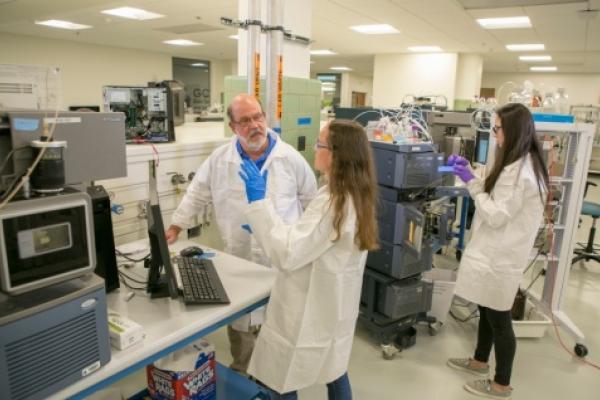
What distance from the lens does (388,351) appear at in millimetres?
2502

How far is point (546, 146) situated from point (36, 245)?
2.76 meters

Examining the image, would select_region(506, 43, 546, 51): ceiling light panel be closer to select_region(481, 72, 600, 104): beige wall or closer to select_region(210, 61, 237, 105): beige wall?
select_region(481, 72, 600, 104): beige wall

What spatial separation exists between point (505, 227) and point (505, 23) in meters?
4.92

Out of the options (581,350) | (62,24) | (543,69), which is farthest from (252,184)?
(543,69)

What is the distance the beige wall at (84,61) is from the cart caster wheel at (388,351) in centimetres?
772

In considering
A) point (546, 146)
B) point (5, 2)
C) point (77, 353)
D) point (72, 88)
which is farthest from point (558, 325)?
point (72, 88)

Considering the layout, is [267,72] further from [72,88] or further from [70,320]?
[72,88]

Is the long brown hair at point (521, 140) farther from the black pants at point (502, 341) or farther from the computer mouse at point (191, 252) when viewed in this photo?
the computer mouse at point (191, 252)

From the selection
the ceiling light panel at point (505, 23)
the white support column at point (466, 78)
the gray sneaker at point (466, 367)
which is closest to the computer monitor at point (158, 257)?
the gray sneaker at point (466, 367)

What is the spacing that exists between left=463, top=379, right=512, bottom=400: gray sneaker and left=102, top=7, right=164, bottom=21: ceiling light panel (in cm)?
575

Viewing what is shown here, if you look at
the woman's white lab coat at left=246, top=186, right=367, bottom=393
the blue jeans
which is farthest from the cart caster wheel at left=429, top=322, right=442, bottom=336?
the woman's white lab coat at left=246, top=186, right=367, bottom=393

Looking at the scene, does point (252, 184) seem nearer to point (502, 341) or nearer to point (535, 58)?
point (502, 341)

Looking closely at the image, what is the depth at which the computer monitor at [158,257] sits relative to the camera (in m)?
1.34

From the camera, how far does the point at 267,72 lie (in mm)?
2406
